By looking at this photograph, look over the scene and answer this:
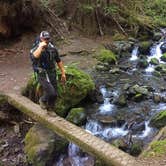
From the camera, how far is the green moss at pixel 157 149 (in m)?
6.21

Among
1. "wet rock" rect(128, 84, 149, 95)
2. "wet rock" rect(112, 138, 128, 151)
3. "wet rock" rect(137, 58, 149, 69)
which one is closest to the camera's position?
"wet rock" rect(112, 138, 128, 151)

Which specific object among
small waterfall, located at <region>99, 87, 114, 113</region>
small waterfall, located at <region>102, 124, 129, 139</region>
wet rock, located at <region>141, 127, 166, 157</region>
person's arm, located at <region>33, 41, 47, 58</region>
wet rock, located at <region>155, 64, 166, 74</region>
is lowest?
wet rock, located at <region>155, 64, 166, 74</region>

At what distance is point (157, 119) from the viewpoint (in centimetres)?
872

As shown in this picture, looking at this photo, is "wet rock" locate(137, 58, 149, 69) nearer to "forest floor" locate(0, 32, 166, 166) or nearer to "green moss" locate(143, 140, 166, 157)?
"forest floor" locate(0, 32, 166, 166)

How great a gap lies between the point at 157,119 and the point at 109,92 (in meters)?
2.39

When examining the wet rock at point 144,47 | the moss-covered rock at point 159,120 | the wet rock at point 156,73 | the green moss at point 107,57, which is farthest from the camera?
the wet rock at point 144,47

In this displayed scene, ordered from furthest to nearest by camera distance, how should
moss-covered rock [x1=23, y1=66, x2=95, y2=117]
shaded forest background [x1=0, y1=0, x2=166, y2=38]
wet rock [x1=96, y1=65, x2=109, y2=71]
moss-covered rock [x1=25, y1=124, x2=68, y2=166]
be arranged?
shaded forest background [x1=0, y1=0, x2=166, y2=38], wet rock [x1=96, y1=65, x2=109, y2=71], moss-covered rock [x1=23, y1=66, x2=95, y2=117], moss-covered rock [x1=25, y1=124, x2=68, y2=166]

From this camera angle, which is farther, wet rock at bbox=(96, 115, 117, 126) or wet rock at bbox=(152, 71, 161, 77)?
wet rock at bbox=(152, 71, 161, 77)

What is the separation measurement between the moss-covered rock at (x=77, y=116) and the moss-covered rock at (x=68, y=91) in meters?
0.31

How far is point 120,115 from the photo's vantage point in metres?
9.38

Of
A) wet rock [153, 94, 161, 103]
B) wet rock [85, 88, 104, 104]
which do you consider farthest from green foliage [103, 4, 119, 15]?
wet rock [153, 94, 161, 103]

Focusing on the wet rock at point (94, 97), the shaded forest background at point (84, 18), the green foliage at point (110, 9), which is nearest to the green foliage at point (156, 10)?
the shaded forest background at point (84, 18)

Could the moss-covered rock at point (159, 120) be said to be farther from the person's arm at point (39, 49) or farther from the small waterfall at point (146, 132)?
the person's arm at point (39, 49)

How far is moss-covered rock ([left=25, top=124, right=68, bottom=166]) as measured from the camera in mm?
7613
